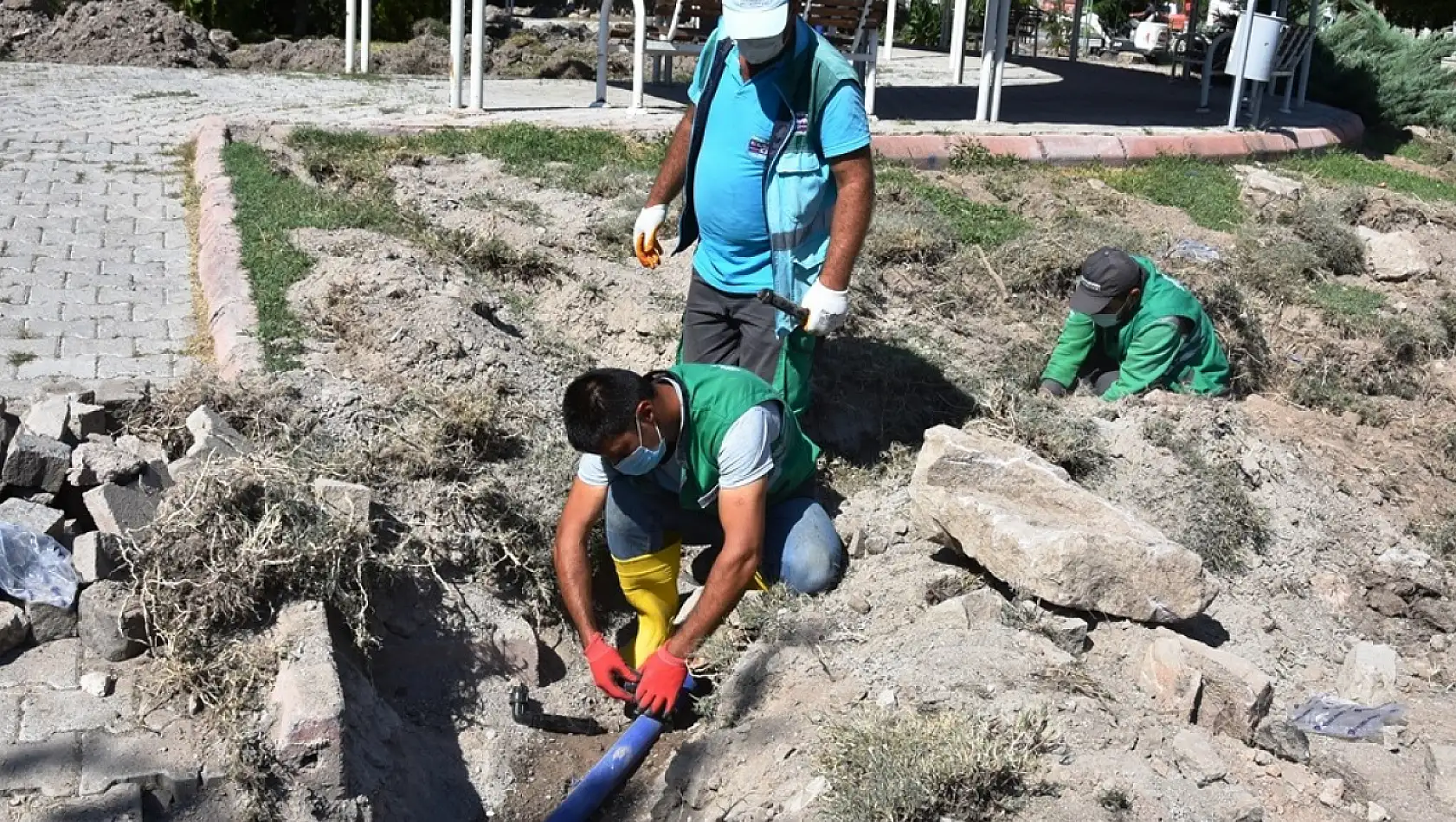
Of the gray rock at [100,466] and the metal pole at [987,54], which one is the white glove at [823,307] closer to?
the gray rock at [100,466]

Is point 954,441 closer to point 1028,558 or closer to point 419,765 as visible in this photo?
point 1028,558

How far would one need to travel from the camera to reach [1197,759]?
3.32m

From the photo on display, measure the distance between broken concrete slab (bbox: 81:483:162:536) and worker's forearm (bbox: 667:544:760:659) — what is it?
4.76ft

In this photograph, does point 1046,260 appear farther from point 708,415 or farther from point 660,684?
point 660,684

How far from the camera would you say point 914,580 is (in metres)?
4.30

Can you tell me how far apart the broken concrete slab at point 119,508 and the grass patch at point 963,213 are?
478 cm

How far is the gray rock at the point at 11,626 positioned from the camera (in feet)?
11.6

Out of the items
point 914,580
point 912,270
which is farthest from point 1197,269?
point 914,580

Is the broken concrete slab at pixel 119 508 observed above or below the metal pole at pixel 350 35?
below

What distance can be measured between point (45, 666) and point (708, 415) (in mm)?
1824

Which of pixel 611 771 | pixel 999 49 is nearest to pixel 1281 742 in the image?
pixel 611 771

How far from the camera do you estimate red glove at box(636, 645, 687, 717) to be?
12.6 feet

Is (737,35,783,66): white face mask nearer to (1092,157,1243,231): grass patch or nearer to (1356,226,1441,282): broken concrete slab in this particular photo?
(1092,157,1243,231): grass patch

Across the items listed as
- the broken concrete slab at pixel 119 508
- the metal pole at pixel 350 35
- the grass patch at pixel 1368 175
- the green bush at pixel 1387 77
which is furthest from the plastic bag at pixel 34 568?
the green bush at pixel 1387 77
